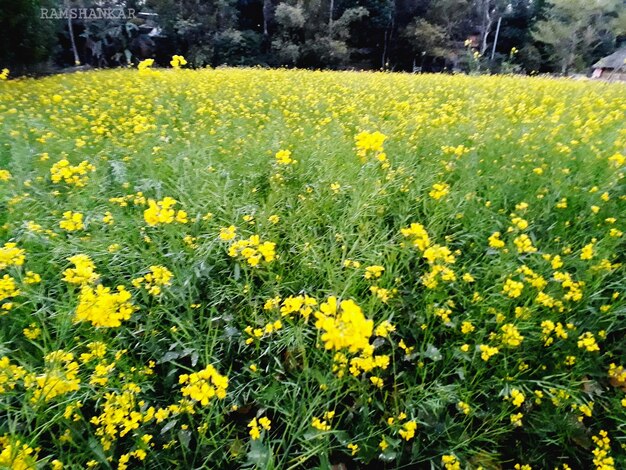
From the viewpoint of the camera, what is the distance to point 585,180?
240 centimetres

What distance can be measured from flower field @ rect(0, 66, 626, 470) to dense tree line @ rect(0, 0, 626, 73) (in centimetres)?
945

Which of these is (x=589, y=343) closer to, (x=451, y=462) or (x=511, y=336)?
(x=511, y=336)

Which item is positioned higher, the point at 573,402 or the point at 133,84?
the point at 133,84

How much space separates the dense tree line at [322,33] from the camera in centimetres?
1359

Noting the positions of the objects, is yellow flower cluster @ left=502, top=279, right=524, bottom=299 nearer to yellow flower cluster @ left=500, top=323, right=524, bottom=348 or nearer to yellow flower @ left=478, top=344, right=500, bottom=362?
yellow flower cluster @ left=500, top=323, right=524, bottom=348

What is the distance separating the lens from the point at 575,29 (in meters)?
25.8

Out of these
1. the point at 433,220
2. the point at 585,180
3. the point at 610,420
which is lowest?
the point at 610,420

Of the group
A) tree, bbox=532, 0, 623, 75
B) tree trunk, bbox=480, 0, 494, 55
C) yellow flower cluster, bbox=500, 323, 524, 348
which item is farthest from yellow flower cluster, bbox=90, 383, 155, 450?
tree, bbox=532, 0, 623, 75

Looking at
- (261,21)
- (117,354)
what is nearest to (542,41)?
(261,21)

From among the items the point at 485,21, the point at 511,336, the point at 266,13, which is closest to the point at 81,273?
the point at 511,336

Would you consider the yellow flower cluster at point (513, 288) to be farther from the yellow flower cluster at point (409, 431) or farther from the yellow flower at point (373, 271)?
the yellow flower cluster at point (409, 431)

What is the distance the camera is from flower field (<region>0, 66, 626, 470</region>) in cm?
139

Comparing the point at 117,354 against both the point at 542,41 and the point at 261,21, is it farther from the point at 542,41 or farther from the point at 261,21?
the point at 542,41

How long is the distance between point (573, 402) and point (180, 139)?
9.33ft
